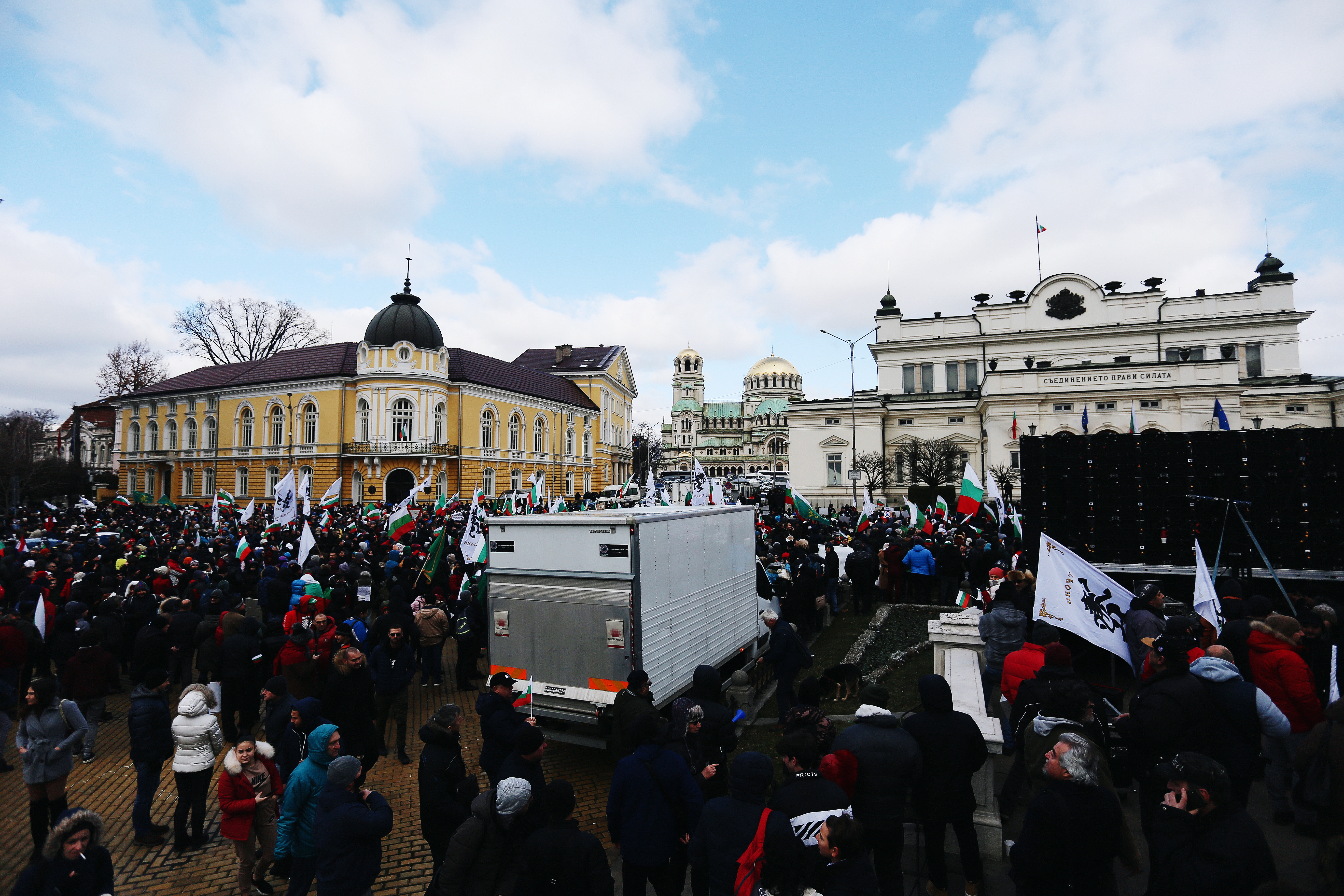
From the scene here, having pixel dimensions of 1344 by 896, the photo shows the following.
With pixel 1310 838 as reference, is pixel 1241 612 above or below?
above

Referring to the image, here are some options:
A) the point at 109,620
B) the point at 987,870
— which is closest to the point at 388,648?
the point at 109,620

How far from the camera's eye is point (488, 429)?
152 feet

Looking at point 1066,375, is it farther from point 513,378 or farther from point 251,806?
point 251,806

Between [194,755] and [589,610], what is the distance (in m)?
3.69

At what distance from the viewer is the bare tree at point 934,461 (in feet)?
137

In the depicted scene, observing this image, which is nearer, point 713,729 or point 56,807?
point 713,729

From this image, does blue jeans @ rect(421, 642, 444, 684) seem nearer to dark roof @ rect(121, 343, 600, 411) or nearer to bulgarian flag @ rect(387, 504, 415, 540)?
bulgarian flag @ rect(387, 504, 415, 540)

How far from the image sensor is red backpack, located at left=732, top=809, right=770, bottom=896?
11.0 feet

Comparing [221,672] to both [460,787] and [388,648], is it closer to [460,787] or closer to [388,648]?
[388,648]

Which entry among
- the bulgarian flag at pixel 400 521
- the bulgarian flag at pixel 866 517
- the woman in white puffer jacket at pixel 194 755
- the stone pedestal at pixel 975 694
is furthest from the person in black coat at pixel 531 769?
the bulgarian flag at pixel 866 517

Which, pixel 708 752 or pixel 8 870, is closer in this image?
pixel 708 752

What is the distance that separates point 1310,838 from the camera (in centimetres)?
522

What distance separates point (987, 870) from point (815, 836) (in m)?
2.75

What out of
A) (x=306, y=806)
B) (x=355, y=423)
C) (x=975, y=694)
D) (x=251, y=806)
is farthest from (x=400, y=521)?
(x=355, y=423)
